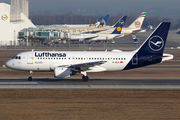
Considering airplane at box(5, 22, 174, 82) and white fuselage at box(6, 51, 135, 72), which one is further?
white fuselage at box(6, 51, 135, 72)

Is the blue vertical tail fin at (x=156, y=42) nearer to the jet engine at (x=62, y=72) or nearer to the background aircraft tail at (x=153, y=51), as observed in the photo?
the background aircraft tail at (x=153, y=51)

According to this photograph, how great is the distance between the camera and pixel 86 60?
40.2 meters

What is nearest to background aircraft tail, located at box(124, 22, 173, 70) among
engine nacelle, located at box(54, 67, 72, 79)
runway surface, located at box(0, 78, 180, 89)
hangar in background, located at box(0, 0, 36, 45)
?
runway surface, located at box(0, 78, 180, 89)

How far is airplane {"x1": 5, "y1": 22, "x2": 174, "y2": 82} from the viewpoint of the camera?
39.1 meters

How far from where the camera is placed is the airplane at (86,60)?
128 feet

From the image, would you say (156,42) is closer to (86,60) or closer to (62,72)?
(86,60)

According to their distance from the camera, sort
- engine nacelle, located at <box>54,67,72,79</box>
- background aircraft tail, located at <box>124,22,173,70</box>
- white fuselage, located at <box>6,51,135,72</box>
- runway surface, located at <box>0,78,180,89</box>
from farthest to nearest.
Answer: background aircraft tail, located at <box>124,22,173,70</box> < white fuselage, located at <box>6,51,135,72</box> < engine nacelle, located at <box>54,67,72,79</box> < runway surface, located at <box>0,78,180,89</box>

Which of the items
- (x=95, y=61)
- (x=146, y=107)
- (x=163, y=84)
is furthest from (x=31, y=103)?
(x=163, y=84)

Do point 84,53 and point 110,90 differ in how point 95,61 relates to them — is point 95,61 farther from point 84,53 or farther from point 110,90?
point 110,90

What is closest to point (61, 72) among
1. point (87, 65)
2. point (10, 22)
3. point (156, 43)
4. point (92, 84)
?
point (87, 65)

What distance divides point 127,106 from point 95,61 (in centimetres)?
1384

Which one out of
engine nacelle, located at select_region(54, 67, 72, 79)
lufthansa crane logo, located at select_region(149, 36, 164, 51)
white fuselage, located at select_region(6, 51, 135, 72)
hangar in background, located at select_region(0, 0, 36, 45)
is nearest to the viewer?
engine nacelle, located at select_region(54, 67, 72, 79)

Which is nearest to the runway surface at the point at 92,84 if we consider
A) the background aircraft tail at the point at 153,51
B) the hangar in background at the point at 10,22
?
the background aircraft tail at the point at 153,51

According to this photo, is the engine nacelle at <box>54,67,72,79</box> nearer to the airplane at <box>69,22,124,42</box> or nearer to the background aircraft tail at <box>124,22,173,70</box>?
the background aircraft tail at <box>124,22,173,70</box>
